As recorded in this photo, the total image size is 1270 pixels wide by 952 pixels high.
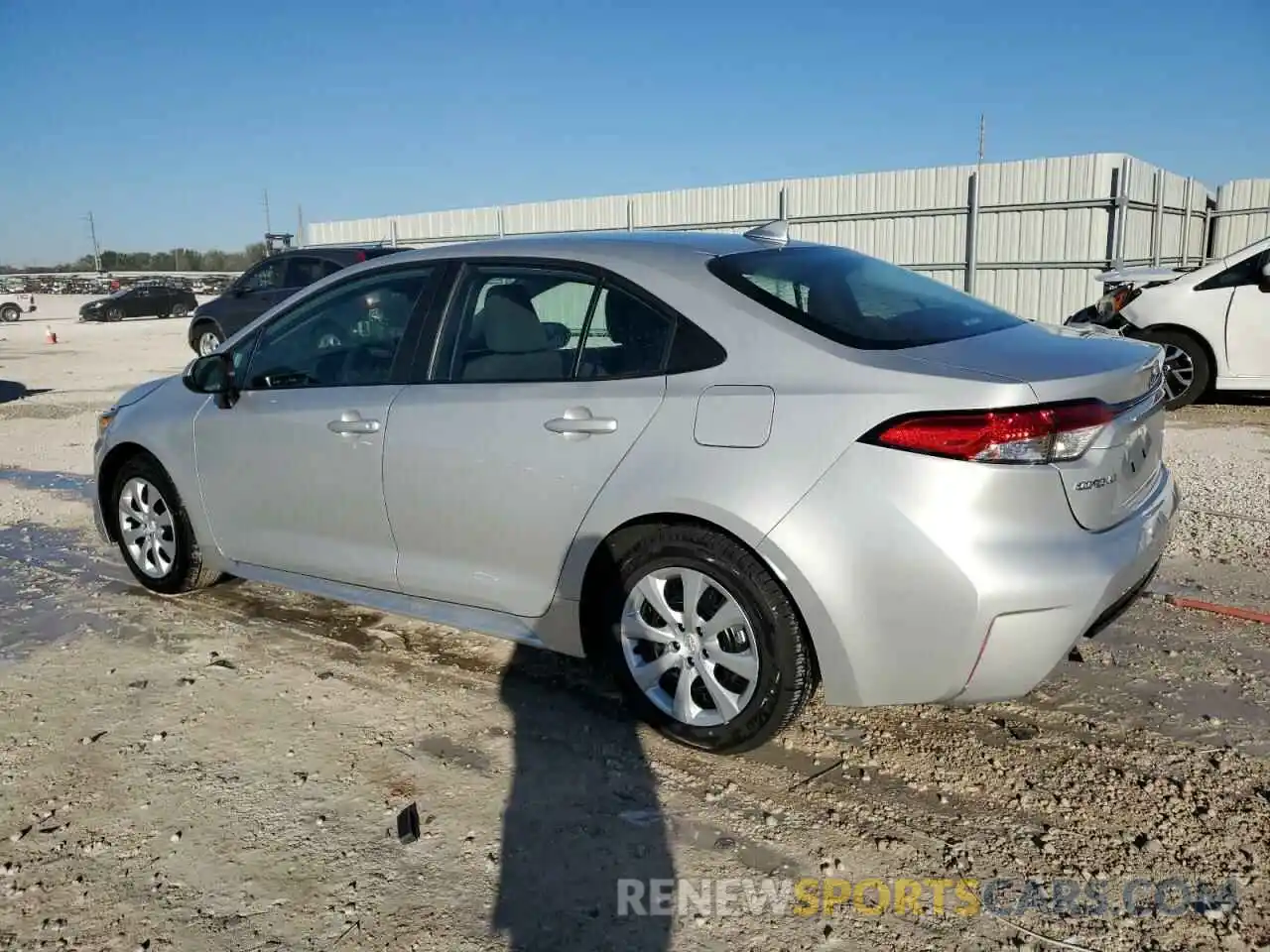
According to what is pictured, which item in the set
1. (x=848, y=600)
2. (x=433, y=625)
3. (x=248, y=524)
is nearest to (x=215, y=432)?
(x=248, y=524)

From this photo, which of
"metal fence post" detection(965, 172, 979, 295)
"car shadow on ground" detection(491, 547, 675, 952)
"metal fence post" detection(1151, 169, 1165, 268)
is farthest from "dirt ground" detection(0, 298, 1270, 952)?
"metal fence post" detection(1151, 169, 1165, 268)

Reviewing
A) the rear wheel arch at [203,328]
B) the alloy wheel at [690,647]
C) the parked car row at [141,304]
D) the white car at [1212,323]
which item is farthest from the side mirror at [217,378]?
the parked car row at [141,304]

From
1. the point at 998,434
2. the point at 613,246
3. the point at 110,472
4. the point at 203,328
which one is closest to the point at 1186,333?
the point at 613,246

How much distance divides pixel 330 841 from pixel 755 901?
1219 millimetres

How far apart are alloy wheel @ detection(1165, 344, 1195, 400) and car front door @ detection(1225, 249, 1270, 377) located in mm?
335

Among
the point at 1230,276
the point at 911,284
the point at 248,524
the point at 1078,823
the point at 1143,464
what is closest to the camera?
the point at 1078,823

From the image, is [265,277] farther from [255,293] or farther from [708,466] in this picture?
[708,466]

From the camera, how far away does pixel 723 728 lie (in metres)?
3.12

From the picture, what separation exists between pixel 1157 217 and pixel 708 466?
664 inches

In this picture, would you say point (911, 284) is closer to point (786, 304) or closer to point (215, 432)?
point (786, 304)

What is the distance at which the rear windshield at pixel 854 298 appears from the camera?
3.09m

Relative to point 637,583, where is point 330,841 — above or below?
below

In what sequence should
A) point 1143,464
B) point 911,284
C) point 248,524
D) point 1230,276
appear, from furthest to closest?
point 1230,276, point 248,524, point 911,284, point 1143,464

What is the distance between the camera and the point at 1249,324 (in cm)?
891
